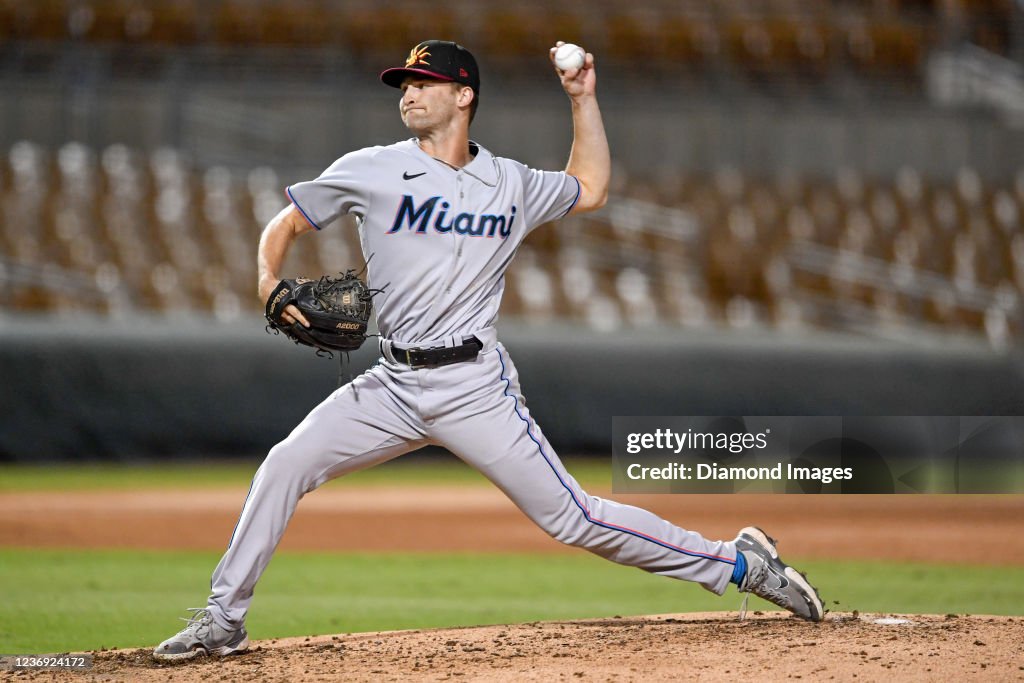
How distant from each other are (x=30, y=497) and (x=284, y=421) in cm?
198

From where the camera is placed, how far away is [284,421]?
964cm

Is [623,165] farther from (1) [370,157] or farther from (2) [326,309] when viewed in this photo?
(2) [326,309]

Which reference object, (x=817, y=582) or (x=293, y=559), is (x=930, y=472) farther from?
(x=293, y=559)

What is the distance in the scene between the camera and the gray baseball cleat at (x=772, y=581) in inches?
145

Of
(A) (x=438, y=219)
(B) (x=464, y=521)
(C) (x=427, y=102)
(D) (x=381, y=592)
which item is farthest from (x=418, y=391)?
(B) (x=464, y=521)

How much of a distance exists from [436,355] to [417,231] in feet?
1.15

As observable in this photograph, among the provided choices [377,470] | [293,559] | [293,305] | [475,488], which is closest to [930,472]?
[475,488]

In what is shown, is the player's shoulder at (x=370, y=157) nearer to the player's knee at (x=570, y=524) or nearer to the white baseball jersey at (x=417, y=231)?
the white baseball jersey at (x=417, y=231)

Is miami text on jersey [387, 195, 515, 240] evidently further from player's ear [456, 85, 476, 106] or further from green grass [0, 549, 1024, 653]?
green grass [0, 549, 1024, 653]

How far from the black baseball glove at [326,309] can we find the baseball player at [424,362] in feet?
0.25

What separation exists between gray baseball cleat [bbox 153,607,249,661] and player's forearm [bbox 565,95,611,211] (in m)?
1.62

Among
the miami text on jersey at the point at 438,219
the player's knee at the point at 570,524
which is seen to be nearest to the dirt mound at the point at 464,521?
the player's knee at the point at 570,524

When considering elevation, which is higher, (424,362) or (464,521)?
(424,362)

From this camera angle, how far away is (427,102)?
3.49 m
